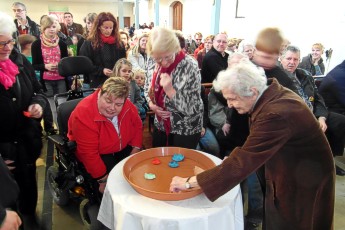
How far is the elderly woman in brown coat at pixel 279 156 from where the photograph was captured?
3.89 feet

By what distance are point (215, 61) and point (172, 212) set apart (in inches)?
97.2

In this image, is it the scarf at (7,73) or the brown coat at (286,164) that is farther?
the scarf at (7,73)

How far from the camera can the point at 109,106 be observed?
1794 millimetres

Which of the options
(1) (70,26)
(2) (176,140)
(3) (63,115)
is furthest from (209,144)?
(1) (70,26)

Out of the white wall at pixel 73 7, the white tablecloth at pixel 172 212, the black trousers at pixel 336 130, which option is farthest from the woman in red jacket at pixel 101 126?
the white wall at pixel 73 7

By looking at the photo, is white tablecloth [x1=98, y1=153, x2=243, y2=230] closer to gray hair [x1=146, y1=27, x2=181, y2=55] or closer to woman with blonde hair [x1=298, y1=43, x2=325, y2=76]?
gray hair [x1=146, y1=27, x2=181, y2=55]

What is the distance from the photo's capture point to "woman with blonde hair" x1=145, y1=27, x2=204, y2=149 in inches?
71.3

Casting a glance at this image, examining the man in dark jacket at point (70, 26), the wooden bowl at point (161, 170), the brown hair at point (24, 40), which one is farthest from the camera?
the man in dark jacket at point (70, 26)

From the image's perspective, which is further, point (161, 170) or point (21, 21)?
point (21, 21)

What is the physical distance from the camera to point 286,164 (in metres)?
1.30

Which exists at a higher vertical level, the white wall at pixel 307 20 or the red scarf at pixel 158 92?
the white wall at pixel 307 20

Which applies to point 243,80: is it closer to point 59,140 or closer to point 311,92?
point 59,140

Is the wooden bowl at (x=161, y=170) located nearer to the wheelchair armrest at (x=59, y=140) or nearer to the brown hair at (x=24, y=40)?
the wheelchair armrest at (x=59, y=140)

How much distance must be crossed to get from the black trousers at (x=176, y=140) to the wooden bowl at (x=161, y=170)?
0.30 m
